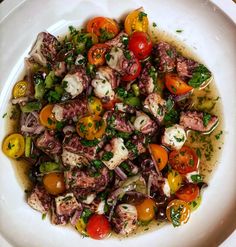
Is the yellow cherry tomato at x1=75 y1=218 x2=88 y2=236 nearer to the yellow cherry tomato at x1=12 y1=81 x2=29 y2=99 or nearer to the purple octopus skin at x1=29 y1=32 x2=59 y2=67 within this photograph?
the yellow cherry tomato at x1=12 y1=81 x2=29 y2=99

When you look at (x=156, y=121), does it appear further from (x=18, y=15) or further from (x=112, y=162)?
(x=18, y=15)

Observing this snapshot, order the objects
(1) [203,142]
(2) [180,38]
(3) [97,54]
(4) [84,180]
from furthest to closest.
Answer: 1. (2) [180,38]
2. (1) [203,142]
3. (3) [97,54]
4. (4) [84,180]

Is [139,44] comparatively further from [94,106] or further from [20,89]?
[20,89]

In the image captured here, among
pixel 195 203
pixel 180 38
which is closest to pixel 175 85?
pixel 180 38

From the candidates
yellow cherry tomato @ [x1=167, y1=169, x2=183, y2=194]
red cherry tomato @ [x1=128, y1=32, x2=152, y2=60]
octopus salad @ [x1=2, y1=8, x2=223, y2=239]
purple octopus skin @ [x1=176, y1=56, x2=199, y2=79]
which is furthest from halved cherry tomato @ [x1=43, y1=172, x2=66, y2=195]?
purple octopus skin @ [x1=176, y1=56, x2=199, y2=79]

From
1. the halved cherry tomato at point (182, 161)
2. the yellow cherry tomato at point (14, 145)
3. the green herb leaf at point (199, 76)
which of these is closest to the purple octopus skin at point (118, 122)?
the halved cherry tomato at point (182, 161)

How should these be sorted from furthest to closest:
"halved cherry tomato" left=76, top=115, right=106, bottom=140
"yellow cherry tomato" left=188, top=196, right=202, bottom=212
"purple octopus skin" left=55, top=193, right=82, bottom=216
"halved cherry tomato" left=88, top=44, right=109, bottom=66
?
"yellow cherry tomato" left=188, top=196, right=202, bottom=212 < "halved cherry tomato" left=88, top=44, right=109, bottom=66 < "purple octopus skin" left=55, top=193, right=82, bottom=216 < "halved cherry tomato" left=76, top=115, right=106, bottom=140
